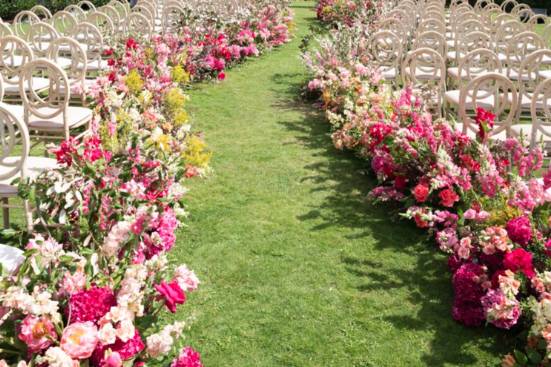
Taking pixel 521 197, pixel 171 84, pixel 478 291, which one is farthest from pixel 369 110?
pixel 478 291

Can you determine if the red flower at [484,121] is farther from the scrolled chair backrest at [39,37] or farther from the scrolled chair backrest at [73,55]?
the scrolled chair backrest at [39,37]

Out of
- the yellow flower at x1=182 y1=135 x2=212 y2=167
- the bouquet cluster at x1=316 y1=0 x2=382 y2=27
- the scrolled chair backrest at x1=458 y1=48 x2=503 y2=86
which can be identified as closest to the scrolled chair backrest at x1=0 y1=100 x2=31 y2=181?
the yellow flower at x1=182 y1=135 x2=212 y2=167

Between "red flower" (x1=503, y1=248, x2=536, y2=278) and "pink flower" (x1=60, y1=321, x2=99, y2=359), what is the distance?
222cm

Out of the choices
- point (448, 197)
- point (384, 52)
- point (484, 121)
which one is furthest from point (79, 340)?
point (384, 52)

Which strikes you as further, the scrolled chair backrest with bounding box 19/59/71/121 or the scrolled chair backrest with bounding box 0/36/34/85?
the scrolled chair backrest with bounding box 0/36/34/85

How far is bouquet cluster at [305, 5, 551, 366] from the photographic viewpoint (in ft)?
10.4

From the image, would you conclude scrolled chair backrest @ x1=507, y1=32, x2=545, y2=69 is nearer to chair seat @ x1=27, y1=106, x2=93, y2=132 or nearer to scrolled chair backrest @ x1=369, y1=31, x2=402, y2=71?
scrolled chair backrest @ x1=369, y1=31, x2=402, y2=71

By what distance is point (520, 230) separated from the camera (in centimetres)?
339

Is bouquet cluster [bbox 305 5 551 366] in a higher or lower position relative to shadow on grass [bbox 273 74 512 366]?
higher

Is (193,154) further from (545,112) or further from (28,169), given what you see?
(545,112)

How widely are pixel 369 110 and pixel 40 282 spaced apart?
4448 mm

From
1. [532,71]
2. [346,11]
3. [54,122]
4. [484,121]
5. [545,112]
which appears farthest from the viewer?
[346,11]

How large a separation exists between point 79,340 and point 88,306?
0.14 metres

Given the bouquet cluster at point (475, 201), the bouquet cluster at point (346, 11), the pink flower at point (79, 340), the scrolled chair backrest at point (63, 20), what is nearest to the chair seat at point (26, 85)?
the scrolled chair backrest at point (63, 20)
